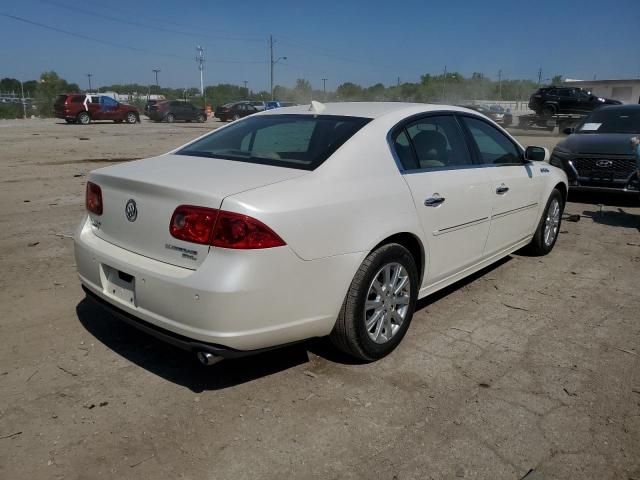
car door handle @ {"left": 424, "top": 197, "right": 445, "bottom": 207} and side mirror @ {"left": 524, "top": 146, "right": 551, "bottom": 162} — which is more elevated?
side mirror @ {"left": 524, "top": 146, "right": 551, "bottom": 162}

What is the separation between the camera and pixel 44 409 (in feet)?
8.92

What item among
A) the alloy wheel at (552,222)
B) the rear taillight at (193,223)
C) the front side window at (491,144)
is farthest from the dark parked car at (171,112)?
the rear taillight at (193,223)

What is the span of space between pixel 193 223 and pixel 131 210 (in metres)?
0.53

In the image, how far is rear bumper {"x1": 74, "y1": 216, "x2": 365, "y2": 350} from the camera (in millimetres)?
2504

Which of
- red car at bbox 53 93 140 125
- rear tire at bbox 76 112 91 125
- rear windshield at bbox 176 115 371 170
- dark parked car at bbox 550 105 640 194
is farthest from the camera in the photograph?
rear tire at bbox 76 112 91 125

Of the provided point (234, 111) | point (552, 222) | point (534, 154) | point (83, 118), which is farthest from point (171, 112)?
point (534, 154)

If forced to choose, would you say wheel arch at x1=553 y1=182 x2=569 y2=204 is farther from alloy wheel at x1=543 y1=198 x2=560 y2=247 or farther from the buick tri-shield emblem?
the buick tri-shield emblem

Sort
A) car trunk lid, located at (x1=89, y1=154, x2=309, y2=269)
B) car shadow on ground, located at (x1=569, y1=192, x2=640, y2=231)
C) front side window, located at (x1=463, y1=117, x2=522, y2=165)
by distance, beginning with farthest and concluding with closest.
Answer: car shadow on ground, located at (x1=569, y1=192, x2=640, y2=231)
front side window, located at (x1=463, y1=117, x2=522, y2=165)
car trunk lid, located at (x1=89, y1=154, x2=309, y2=269)

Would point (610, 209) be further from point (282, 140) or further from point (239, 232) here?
point (239, 232)

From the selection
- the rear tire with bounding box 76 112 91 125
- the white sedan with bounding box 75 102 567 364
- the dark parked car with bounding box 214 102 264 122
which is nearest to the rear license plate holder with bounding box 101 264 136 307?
the white sedan with bounding box 75 102 567 364

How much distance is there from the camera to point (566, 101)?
87.7 ft

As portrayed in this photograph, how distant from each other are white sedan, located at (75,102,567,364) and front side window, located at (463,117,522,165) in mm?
134

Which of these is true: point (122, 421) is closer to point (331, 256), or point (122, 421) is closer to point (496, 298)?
point (331, 256)

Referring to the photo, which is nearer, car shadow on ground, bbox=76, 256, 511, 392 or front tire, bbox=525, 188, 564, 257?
car shadow on ground, bbox=76, 256, 511, 392
